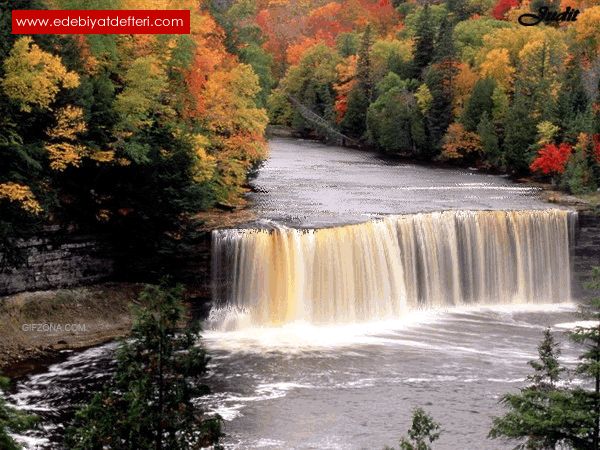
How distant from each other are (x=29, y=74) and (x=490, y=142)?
41002mm

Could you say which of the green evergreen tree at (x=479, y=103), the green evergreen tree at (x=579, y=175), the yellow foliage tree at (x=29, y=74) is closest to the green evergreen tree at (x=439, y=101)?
the green evergreen tree at (x=479, y=103)

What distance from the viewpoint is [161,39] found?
3944 cm

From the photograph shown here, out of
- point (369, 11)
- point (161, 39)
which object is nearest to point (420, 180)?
point (161, 39)

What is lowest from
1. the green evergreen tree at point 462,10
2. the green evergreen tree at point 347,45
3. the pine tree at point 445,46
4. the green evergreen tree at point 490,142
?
the green evergreen tree at point 490,142

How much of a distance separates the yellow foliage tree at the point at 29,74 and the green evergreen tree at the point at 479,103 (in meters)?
43.4

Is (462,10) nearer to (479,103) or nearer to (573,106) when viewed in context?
(479,103)

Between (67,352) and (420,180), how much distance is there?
3187cm

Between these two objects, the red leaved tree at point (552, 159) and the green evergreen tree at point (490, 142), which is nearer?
the red leaved tree at point (552, 159)

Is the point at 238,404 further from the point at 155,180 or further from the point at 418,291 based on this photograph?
the point at 418,291

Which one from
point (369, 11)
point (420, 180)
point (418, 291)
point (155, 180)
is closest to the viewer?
point (155, 180)

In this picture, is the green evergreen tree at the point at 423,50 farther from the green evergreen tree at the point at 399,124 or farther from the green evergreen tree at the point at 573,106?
the green evergreen tree at the point at 573,106

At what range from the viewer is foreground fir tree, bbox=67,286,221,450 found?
12812 mm

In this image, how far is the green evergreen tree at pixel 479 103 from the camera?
6900 centimetres

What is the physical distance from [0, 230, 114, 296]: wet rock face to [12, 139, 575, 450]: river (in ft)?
12.5
